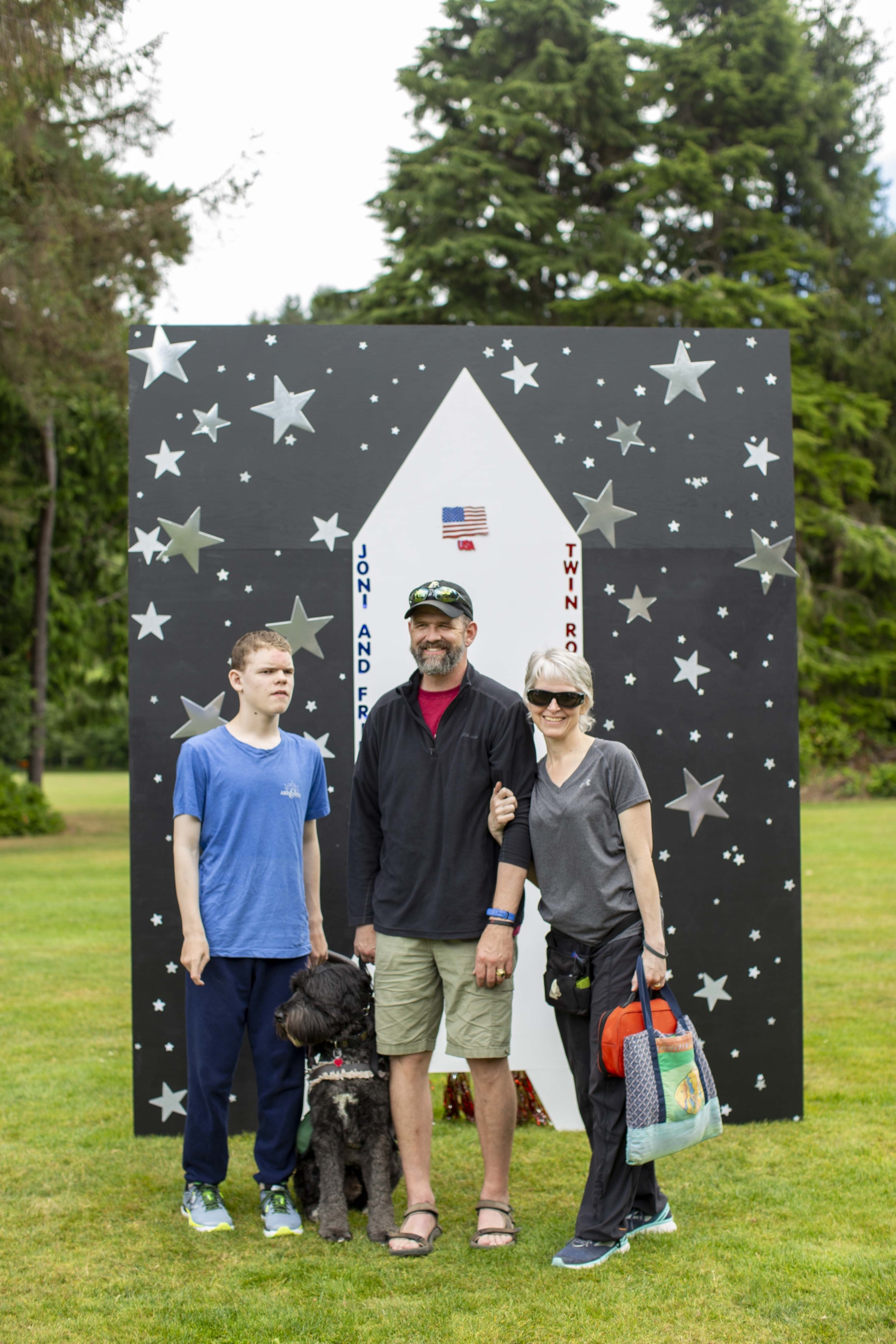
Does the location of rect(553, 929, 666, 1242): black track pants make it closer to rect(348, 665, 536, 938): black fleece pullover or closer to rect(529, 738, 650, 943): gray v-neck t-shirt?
rect(529, 738, 650, 943): gray v-neck t-shirt

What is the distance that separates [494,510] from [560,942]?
6.26 feet

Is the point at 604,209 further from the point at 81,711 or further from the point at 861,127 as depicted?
the point at 81,711

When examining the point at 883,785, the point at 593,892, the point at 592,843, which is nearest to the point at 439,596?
the point at 592,843

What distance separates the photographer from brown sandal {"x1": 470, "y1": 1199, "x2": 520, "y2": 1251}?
3.41 meters

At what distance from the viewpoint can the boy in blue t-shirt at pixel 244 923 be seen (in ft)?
11.9

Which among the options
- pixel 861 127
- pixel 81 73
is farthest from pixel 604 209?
pixel 81 73

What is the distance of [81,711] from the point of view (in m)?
23.3

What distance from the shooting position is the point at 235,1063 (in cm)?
370

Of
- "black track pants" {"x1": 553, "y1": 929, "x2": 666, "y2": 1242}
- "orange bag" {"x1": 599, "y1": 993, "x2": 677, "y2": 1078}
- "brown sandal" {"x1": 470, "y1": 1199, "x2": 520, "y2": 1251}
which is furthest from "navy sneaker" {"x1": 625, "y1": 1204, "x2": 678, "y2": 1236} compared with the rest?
"orange bag" {"x1": 599, "y1": 993, "x2": 677, "y2": 1078}

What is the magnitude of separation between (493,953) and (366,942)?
48 cm

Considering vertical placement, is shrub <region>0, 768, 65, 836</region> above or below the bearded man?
below

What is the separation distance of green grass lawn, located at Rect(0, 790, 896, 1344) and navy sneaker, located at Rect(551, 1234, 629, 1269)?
1.3 inches

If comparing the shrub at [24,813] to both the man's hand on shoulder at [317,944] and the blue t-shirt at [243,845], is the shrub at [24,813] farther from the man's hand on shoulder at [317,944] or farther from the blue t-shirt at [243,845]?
the blue t-shirt at [243,845]

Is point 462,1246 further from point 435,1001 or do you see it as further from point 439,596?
point 439,596
